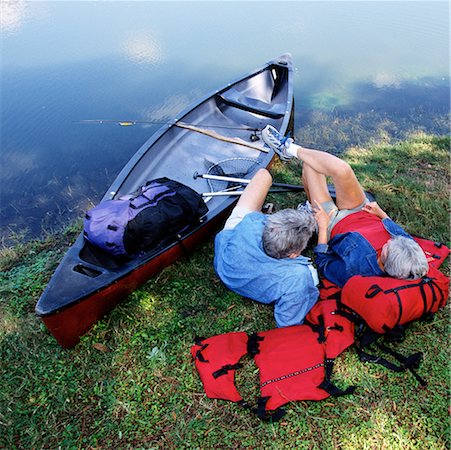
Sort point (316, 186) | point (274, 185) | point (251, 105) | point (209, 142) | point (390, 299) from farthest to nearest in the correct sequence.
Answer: point (251, 105), point (209, 142), point (274, 185), point (316, 186), point (390, 299)

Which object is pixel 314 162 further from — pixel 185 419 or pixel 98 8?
pixel 98 8

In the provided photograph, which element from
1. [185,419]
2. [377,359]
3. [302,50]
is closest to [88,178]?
[185,419]

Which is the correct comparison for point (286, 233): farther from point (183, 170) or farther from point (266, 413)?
point (183, 170)

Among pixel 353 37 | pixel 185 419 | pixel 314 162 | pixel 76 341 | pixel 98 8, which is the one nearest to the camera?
pixel 185 419

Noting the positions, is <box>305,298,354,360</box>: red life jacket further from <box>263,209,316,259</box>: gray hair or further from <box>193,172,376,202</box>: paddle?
<box>193,172,376,202</box>: paddle

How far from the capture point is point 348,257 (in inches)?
135

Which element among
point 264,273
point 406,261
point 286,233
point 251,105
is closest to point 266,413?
point 264,273

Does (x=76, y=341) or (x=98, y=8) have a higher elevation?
(x=98, y=8)

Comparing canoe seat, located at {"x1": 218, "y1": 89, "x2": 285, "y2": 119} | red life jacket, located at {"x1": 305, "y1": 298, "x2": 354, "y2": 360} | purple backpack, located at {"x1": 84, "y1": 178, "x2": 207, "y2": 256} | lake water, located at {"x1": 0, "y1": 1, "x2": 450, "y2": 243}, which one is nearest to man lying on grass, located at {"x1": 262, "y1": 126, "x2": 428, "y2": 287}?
red life jacket, located at {"x1": 305, "y1": 298, "x2": 354, "y2": 360}

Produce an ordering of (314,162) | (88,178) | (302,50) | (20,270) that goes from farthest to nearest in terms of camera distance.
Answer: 1. (302,50)
2. (88,178)
3. (20,270)
4. (314,162)

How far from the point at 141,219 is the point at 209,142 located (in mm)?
2570

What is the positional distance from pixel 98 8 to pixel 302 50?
27.1 feet

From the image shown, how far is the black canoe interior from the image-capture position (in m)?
4.45

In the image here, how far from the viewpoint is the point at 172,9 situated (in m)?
15.1
